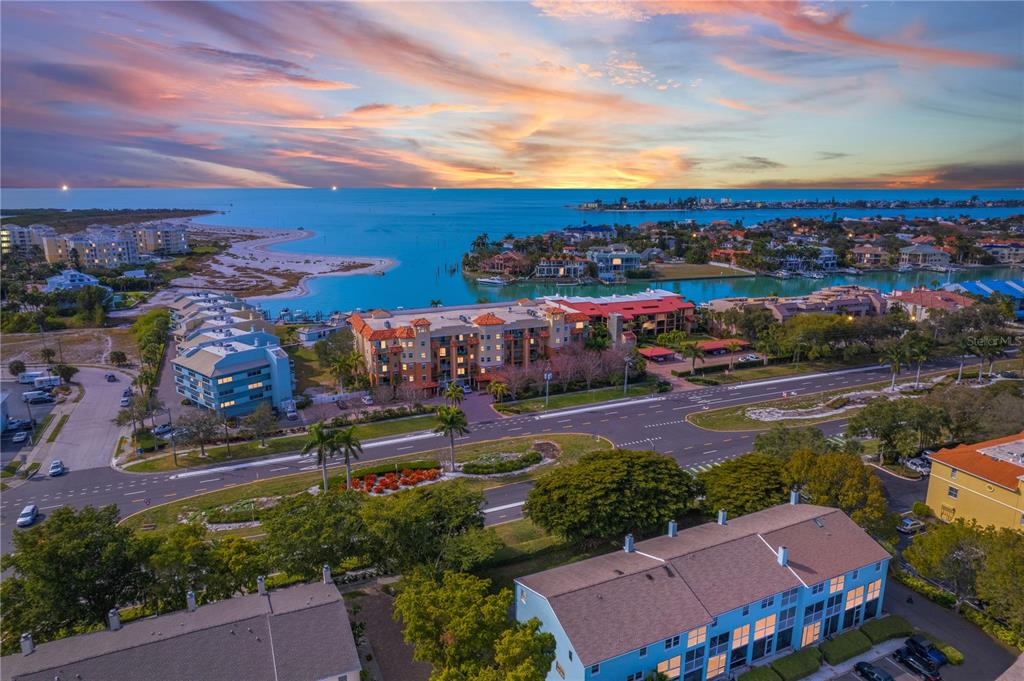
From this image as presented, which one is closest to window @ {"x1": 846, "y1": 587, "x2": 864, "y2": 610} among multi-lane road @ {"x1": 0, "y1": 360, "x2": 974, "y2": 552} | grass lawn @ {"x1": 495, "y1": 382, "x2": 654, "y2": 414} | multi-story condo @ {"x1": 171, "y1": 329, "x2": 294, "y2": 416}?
multi-lane road @ {"x1": 0, "y1": 360, "x2": 974, "y2": 552}

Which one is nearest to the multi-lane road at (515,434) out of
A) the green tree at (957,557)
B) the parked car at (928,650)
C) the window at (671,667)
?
the window at (671,667)

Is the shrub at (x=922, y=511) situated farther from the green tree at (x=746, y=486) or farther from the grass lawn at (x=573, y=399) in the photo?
the grass lawn at (x=573, y=399)

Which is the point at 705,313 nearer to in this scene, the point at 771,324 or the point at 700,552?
the point at 771,324

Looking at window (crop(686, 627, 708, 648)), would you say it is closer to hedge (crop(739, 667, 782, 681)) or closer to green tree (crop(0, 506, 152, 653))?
hedge (crop(739, 667, 782, 681))

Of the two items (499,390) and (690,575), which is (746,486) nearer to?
(690,575)

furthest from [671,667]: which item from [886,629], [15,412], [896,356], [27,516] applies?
[15,412]

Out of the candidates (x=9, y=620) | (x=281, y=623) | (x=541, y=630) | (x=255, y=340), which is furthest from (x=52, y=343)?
(x=541, y=630)
